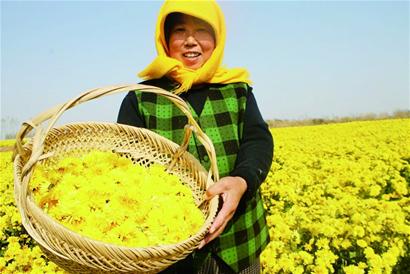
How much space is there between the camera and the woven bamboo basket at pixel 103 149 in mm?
1269

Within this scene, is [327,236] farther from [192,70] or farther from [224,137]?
[192,70]

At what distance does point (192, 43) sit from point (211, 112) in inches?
13.0

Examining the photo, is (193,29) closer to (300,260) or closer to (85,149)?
(85,149)

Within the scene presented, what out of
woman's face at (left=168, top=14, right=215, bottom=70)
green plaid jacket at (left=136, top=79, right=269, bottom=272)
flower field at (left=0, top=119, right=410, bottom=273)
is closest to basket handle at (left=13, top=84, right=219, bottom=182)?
green plaid jacket at (left=136, top=79, right=269, bottom=272)

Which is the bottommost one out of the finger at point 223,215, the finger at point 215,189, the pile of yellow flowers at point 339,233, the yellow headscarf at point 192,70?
the pile of yellow flowers at point 339,233

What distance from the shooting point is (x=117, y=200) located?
158cm

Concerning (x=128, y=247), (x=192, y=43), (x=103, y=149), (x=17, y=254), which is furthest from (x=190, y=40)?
(x=17, y=254)

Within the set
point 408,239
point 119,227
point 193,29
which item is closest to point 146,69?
point 193,29

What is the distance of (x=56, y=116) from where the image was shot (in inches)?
58.6

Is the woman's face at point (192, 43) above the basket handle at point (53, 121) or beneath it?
above

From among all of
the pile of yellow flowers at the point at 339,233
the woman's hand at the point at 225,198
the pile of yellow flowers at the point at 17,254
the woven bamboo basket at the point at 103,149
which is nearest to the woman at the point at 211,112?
the woven bamboo basket at the point at 103,149

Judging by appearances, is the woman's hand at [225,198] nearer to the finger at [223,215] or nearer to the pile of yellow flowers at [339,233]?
the finger at [223,215]

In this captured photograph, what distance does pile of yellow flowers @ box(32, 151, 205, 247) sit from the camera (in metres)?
1.46

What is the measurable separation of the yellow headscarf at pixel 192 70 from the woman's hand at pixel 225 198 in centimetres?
55
